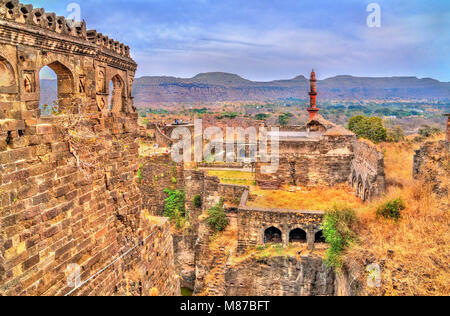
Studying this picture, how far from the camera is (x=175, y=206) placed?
2052cm

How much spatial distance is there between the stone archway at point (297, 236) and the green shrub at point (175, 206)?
8.88m

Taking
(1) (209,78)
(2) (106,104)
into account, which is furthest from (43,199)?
(1) (209,78)

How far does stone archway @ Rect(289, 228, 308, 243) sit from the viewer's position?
510 inches

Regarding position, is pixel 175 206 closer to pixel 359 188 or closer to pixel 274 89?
pixel 359 188

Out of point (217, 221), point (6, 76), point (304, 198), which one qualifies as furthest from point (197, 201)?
point (6, 76)

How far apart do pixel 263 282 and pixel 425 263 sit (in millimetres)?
6456

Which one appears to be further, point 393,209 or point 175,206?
point 175,206

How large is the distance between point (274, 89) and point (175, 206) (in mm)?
119080

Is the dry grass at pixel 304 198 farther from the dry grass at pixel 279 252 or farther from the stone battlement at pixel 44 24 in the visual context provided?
the stone battlement at pixel 44 24

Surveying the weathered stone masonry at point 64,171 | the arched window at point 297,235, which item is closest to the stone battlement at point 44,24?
the weathered stone masonry at point 64,171

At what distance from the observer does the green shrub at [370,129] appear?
2359 cm

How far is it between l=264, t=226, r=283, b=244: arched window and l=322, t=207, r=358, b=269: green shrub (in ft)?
6.43

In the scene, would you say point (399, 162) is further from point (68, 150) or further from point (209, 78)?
point (209, 78)

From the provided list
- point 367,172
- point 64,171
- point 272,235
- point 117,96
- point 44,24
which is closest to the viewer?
point 44,24
